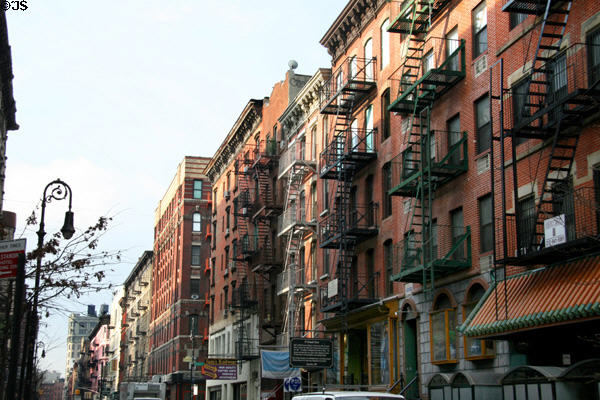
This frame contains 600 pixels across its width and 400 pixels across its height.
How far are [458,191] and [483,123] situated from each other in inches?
99.1

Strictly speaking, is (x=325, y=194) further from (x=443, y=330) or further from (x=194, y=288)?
(x=194, y=288)

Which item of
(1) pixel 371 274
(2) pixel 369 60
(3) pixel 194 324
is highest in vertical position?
(2) pixel 369 60

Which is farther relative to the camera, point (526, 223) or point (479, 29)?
point (479, 29)

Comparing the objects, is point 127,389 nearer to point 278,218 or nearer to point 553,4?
point 278,218

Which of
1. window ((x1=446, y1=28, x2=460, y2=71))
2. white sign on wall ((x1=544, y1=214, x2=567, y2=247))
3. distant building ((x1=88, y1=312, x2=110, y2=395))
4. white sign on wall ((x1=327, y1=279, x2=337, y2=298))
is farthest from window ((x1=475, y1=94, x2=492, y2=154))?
distant building ((x1=88, y1=312, x2=110, y2=395))

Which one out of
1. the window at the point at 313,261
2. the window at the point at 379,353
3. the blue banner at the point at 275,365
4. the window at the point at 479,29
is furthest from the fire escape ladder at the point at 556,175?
the window at the point at 313,261

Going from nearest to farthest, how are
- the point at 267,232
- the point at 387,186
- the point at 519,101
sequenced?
the point at 519,101 → the point at 387,186 → the point at 267,232

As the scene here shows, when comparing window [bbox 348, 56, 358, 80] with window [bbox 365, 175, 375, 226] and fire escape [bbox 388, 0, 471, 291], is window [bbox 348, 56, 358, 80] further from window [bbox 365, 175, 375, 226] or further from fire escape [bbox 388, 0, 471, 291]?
fire escape [bbox 388, 0, 471, 291]

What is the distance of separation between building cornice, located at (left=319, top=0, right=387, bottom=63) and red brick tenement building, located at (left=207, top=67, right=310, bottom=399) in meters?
8.65

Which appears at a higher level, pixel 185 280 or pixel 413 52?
pixel 413 52

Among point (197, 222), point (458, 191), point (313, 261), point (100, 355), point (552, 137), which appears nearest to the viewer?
point (552, 137)

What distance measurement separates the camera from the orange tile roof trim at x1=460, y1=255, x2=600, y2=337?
18484mm

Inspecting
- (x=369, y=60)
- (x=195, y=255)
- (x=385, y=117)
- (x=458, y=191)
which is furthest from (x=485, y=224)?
(x=195, y=255)

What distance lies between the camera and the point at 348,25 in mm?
38000
